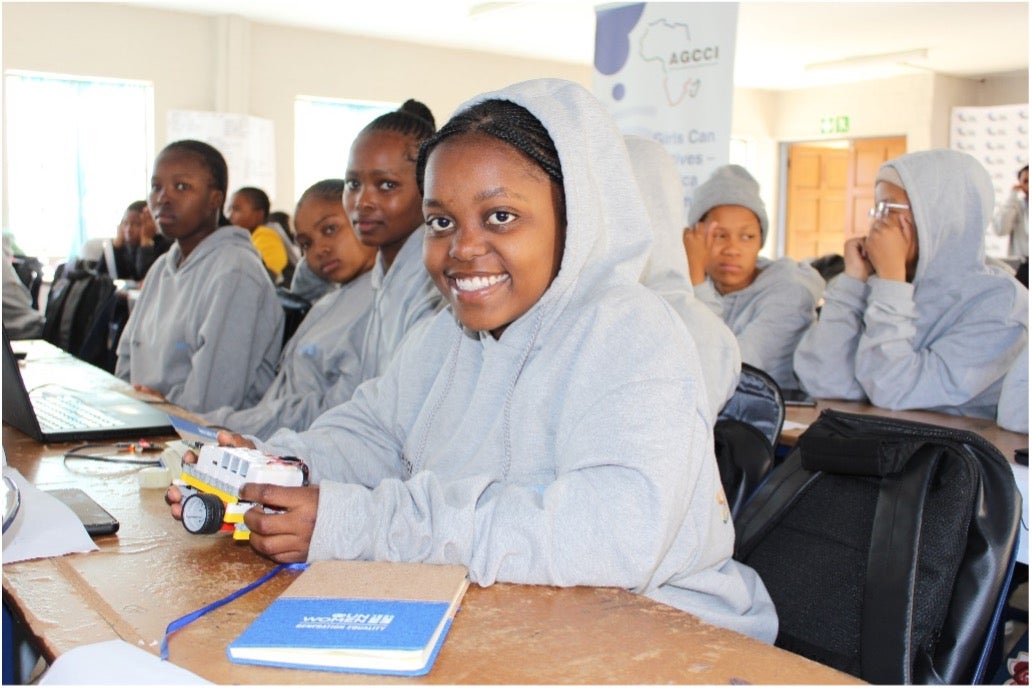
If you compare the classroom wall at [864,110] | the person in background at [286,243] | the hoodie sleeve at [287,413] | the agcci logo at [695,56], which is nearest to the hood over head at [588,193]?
the hoodie sleeve at [287,413]

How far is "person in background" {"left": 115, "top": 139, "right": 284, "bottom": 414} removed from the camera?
2.95m

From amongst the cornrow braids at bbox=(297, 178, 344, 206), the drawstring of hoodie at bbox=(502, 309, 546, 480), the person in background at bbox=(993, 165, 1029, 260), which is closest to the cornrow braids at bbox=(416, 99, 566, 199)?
the drawstring of hoodie at bbox=(502, 309, 546, 480)

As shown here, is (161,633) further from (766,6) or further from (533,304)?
(766,6)

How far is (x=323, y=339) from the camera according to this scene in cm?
270

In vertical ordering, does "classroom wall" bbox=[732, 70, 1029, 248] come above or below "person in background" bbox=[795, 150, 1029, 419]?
above

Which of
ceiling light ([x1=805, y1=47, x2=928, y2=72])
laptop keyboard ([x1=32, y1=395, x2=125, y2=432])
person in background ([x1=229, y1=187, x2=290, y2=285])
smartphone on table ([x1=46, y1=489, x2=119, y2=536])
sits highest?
ceiling light ([x1=805, y1=47, x2=928, y2=72])

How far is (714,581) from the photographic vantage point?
1.25 m

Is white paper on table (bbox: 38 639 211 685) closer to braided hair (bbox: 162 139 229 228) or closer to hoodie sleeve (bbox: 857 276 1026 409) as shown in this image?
hoodie sleeve (bbox: 857 276 1026 409)

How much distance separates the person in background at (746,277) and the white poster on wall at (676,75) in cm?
53

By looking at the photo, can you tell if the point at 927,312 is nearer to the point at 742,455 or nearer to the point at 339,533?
the point at 742,455

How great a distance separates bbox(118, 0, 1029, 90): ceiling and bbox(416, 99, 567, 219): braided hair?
21.8 ft

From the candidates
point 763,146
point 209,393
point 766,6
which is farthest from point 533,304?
point 763,146

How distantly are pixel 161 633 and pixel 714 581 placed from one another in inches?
25.5

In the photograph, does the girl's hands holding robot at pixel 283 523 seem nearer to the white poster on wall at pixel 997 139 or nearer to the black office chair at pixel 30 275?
the black office chair at pixel 30 275
